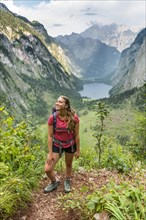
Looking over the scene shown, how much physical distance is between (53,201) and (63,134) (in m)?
1.89

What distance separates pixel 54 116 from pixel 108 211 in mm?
3150

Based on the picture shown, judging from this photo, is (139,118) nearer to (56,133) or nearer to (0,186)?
(56,133)

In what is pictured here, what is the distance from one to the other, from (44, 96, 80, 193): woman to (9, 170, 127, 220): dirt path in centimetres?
38

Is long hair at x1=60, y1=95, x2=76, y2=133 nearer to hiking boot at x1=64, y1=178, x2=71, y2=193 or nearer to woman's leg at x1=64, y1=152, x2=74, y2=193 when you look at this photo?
woman's leg at x1=64, y1=152, x2=74, y2=193

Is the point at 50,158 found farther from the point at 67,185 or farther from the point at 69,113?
the point at 69,113

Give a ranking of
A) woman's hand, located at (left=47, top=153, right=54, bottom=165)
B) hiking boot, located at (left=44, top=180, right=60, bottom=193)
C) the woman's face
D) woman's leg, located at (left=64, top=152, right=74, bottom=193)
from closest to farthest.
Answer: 1. the woman's face
2. woman's hand, located at (left=47, top=153, right=54, bottom=165)
3. woman's leg, located at (left=64, top=152, right=74, bottom=193)
4. hiking boot, located at (left=44, top=180, right=60, bottom=193)

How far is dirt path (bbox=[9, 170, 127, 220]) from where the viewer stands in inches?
306

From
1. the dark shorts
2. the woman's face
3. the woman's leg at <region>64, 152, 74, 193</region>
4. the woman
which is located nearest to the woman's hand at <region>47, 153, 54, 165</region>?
the woman

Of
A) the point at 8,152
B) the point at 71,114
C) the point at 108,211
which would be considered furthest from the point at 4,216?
the point at 71,114

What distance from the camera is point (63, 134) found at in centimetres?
891

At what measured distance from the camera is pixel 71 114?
8.64m

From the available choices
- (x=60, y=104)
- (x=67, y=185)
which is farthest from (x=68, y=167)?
(x=60, y=104)

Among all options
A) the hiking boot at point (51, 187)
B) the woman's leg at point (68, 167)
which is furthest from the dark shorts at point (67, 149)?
the hiking boot at point (51, 187)

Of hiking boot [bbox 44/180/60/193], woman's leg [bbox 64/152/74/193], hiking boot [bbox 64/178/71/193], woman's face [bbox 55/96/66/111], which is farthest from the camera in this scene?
hiking boot [bbox 44/180/60/193]
